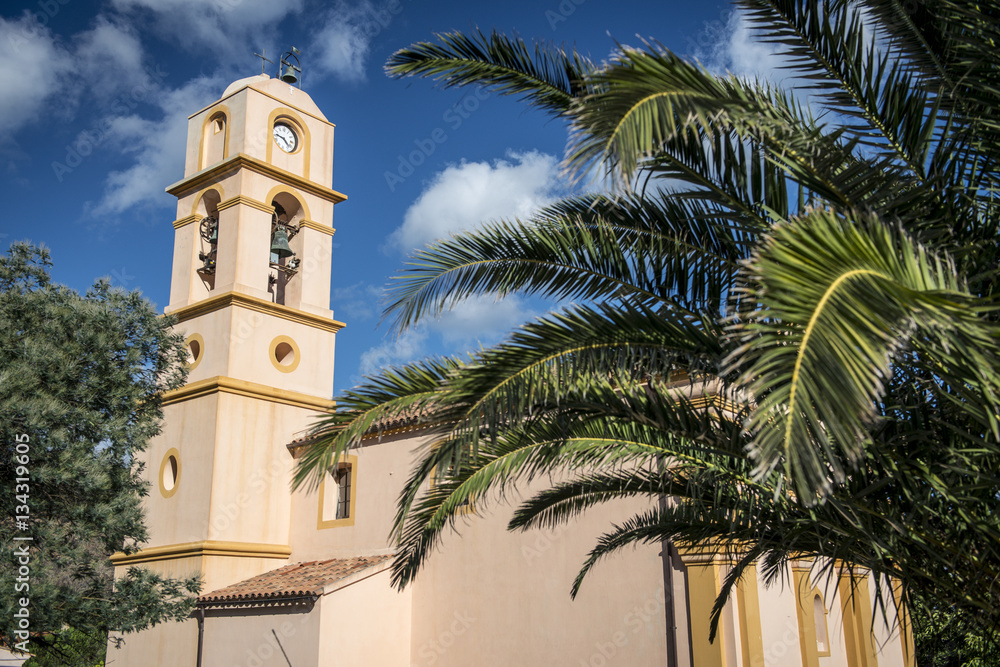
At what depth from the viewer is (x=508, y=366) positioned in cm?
477

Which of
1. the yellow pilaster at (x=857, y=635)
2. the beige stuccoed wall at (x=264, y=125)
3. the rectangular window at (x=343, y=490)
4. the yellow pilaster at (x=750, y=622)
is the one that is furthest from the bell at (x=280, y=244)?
the yellow pilaster at (x=857, y=635)

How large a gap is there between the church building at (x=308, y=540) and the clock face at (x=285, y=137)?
0.14 ft

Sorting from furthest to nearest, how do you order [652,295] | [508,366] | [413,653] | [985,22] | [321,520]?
1. [321,520]
2. [413,653]
3. [652,295]
4. [508,366]
5. [985,22]

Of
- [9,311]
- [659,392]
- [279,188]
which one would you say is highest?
[279,188]

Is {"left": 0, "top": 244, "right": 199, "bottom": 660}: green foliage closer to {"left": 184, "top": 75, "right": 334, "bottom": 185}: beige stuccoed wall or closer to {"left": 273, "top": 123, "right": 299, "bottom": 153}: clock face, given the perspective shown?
{"left": 184, "top": 75, "right": 334, "bottom": 185}: beige stuccoed wall

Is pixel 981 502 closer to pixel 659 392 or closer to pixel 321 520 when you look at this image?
pixel 659 392

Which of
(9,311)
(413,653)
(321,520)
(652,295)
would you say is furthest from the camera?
(321,520)

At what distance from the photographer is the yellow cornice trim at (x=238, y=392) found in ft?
55.4

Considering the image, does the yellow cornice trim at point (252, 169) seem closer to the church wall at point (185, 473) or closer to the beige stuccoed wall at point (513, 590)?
the church wall at point (185, 473)

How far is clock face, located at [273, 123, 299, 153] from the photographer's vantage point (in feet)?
64.1

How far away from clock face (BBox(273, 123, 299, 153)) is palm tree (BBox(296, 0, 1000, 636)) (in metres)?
14.7

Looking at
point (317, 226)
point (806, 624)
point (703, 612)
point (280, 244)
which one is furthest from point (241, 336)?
point (806, 624)

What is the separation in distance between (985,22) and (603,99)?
2194mm

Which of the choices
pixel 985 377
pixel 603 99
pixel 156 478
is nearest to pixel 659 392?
pixel 985 377
